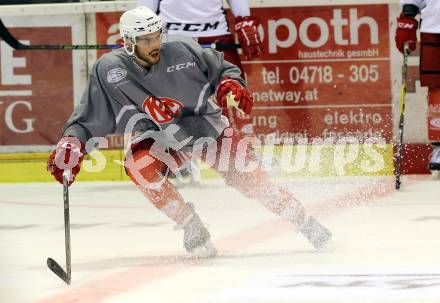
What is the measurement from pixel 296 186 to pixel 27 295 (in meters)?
3.17

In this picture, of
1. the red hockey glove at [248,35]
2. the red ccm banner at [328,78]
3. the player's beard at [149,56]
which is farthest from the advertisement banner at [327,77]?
the player's beard at [149,56]

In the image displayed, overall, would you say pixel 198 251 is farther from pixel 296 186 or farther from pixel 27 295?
pixel 296 186

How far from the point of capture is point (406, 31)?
663 centimetres

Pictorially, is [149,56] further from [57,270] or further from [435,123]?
[435,123]

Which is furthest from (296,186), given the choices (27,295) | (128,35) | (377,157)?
(27,295)

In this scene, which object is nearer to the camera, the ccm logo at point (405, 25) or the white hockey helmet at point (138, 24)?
the white hockey helmet at point (138, 24)

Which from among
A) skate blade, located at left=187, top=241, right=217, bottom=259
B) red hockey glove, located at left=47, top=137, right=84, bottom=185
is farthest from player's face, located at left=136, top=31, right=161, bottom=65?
skate blade, located at left=187, top=241, right=217, bottom=259

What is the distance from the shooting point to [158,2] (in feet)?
22.0

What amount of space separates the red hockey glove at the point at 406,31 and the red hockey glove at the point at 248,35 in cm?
71

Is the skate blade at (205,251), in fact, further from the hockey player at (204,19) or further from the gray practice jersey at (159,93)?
the hockey player at (204,19)

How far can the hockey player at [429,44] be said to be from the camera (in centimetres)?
665

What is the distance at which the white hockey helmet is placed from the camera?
13.6 feet

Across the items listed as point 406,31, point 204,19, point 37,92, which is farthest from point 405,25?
point 37,92

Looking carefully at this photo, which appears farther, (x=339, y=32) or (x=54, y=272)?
(x=339, y=32)
